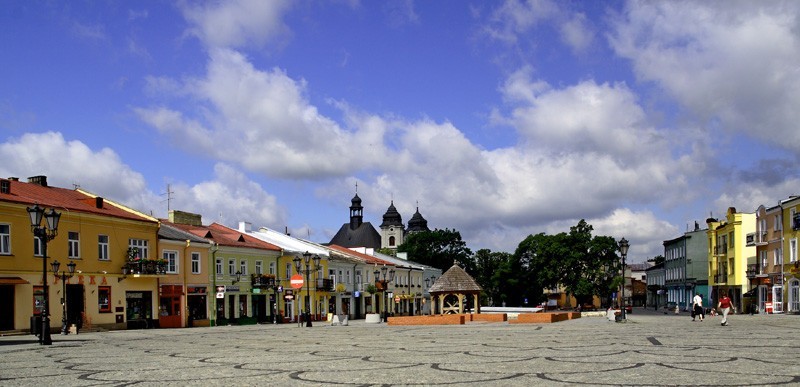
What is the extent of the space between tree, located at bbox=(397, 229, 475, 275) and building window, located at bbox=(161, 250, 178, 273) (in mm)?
59593

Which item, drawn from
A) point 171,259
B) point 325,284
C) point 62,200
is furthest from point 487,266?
point 62,200

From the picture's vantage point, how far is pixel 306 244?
7194 cm

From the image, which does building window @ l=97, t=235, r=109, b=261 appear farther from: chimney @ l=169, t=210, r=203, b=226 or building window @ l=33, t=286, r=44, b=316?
chimney @ l=169, t=210, r=203, b=226

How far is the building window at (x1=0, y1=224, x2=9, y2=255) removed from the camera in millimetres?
37625

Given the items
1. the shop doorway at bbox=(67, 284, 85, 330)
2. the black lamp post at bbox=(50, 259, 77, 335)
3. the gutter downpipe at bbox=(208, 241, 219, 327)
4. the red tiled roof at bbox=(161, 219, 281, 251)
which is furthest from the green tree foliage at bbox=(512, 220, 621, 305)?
the black lamp post at bbox=(50, 259, 77, 335)

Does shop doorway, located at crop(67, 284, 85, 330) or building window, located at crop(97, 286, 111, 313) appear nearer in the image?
shop doorway, located at crop(67, 284, 85, 330)

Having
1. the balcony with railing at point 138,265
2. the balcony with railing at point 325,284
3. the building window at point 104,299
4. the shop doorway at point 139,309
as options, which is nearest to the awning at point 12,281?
the building window at point 104,299

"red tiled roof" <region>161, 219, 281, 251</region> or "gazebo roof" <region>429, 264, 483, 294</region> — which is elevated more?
"red tiled roof" <region>161, 219, 281, 251</region>

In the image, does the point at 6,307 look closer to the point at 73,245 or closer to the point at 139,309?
the point at 73,245

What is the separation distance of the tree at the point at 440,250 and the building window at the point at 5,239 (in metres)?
72.6

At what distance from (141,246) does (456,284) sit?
1876 centimetres

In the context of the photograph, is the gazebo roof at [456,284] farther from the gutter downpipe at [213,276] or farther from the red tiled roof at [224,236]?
the red tiled roof at [224,236]

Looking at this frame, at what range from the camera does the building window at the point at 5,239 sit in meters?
37.6

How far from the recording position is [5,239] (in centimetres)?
3784
